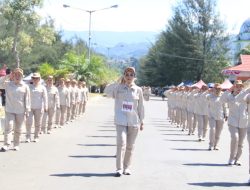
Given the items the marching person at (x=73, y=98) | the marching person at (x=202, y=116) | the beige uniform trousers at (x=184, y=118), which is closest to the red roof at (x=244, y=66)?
the marching person at (x=73, y=98)

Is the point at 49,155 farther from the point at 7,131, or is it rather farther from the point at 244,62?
the point at 244,62

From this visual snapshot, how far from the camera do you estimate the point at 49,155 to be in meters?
15.3

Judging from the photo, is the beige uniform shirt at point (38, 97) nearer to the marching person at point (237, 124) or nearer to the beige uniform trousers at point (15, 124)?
the beige uniform trousers at point (15, 124)

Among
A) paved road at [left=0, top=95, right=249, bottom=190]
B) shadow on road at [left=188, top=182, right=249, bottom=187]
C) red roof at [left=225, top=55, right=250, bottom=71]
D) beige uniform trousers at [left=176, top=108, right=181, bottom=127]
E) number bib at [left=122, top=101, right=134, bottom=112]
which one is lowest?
shadow on road at [left=188, top=182, right=249, bottom=187]

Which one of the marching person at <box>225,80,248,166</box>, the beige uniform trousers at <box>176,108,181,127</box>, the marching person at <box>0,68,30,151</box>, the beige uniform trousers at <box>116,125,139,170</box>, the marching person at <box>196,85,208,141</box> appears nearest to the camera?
the beige uniform trousers at <box>116,125,139,170</box>

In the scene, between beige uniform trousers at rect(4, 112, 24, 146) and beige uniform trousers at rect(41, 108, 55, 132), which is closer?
beige uniform trousers at rect(4, 112, 24, 146)

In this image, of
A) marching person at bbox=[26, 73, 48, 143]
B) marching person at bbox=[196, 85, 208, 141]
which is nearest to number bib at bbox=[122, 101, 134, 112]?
marching person at bbox=[26, 73, 48, 143]

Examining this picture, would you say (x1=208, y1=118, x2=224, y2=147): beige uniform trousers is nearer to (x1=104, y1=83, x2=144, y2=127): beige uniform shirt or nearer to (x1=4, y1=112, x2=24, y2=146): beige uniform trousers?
(x1=4, y1=112, x2=24, y2=146): beige uniform trousers

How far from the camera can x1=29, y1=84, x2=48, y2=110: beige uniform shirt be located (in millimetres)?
18359

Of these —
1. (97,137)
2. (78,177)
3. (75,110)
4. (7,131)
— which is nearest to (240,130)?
(78,177)

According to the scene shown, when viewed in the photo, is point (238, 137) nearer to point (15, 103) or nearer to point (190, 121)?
point (15, 103)

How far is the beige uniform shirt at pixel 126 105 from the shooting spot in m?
12.6

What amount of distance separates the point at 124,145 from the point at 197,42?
77036 mm

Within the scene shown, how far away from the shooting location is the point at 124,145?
12492 mm
